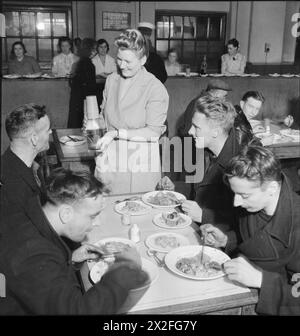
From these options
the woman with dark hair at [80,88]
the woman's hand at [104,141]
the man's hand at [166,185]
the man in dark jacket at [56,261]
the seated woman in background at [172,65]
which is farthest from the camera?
the seated woman in background at [172,65]

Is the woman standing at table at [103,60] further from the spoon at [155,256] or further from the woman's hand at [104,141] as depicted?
the spoon at [155,256]

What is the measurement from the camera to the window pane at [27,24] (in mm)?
8441

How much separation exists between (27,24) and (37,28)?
214 millimetres

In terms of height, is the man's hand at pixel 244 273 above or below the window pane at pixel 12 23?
below

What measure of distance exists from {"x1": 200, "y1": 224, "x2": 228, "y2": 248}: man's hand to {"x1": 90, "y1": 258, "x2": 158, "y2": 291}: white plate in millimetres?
408

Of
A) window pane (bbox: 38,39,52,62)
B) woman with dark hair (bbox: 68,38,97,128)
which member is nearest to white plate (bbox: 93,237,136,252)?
woman with dark hair (bbox: 68,38,97,128)

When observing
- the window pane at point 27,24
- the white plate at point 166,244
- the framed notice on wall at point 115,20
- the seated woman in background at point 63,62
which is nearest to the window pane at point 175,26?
the framed notice on wall at point 115,20

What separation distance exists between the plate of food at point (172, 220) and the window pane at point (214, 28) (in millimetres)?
7902

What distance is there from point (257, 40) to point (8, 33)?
18.4 feet

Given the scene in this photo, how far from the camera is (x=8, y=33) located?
27.9 feet

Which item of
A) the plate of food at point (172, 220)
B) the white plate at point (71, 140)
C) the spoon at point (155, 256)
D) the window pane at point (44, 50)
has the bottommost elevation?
the spoon at point (155, 256)

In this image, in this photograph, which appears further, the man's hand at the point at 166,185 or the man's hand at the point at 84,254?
the man's hand at the point at 166,185

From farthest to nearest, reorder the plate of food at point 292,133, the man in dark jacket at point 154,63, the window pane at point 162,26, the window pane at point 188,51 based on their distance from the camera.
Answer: the window pane at point 188,51 < the window pane at point 162,26 < the man in dark jacket at point 154,63 < the plate of food at point 292,133

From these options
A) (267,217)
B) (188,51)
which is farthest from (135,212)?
(188,51)
